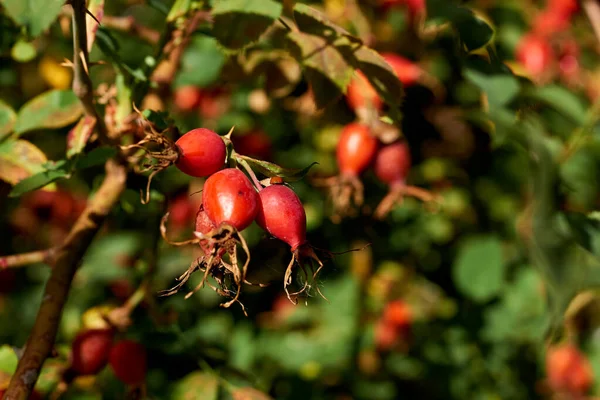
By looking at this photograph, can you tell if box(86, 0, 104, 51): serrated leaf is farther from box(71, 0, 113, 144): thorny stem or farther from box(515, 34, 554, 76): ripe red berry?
box(515, 34, 554, 76): ripe red berry

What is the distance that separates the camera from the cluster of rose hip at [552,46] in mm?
2018

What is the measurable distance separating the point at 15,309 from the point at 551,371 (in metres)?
1.87

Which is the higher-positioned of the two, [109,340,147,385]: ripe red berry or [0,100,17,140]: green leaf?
[0,100,17,140]: green leaf

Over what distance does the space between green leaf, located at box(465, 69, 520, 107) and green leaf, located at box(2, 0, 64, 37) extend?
0.64 metres

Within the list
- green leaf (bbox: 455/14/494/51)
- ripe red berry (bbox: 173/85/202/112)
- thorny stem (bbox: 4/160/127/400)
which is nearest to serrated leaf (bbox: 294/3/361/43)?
green leaf (bbox: 455/14/494/51)

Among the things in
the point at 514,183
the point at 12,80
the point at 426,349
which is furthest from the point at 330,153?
the point at 12,80

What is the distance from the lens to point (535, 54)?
2.03m

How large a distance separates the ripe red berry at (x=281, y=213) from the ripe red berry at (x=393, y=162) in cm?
66

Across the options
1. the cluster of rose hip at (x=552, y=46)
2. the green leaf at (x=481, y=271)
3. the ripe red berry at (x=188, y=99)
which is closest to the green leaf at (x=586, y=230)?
the green leaf at (x=481, y=271)

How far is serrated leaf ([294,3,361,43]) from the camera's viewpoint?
0.97m

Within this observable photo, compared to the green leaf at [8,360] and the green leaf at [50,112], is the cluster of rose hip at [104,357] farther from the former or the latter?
the green leaf at [50,112]

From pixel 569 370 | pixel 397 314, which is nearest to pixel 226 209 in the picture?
pixel 397 314

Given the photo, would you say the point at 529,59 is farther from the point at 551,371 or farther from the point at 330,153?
the point at 551,371

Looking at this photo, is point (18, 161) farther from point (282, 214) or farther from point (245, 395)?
point (245, 395)
